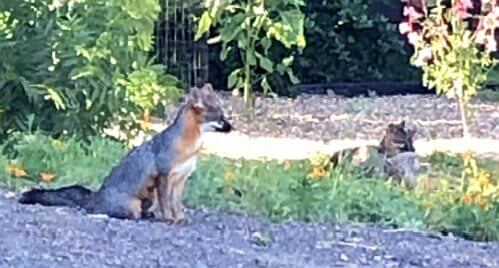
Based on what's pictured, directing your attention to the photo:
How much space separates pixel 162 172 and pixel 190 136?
23 cm

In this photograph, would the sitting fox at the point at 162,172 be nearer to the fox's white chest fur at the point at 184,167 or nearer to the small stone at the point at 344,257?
the fox's white chest fur at the point at 184,167

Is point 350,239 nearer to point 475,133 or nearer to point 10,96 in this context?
point 10,96

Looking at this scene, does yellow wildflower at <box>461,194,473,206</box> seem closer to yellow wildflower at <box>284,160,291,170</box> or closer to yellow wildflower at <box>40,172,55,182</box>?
yellow wildflower at <box>284,160,291,170</box>

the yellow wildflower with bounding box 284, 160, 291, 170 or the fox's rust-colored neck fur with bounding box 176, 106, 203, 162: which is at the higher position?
the fox's rust-colored neck fur with bounding box 176, 106, 203, 162

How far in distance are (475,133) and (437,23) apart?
135 inches

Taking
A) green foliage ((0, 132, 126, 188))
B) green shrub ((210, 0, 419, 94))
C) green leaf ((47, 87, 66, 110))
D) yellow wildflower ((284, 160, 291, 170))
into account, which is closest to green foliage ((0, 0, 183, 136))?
green leaf ((47, 87, 66, 110))

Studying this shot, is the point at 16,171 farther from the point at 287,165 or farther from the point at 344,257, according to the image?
the point at 344,257

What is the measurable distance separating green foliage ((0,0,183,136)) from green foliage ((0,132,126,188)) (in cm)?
25

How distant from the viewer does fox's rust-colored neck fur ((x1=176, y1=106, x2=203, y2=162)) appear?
22.9ft

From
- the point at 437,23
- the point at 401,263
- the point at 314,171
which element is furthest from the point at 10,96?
the point at 401,263

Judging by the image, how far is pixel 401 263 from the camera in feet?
21.2

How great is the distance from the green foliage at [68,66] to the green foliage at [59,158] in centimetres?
25

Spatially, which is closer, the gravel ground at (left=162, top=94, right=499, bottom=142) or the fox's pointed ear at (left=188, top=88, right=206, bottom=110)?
the fox's pointed ear at (left=188, top=88, right=206, bottom=110)

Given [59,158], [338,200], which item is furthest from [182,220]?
[59,158]
